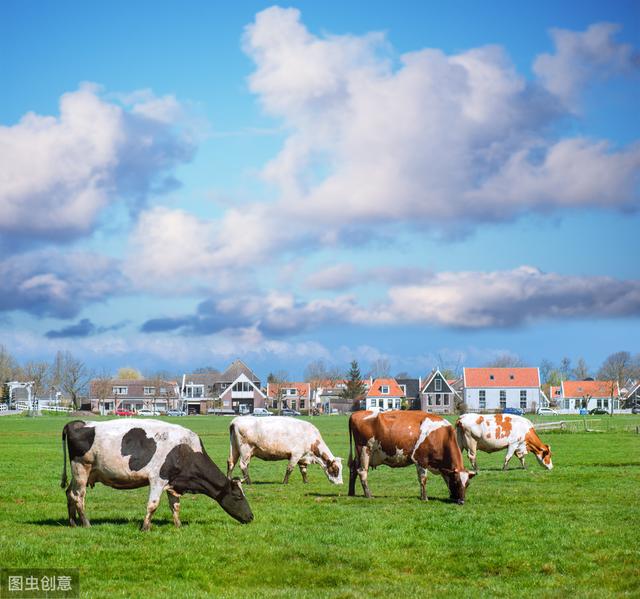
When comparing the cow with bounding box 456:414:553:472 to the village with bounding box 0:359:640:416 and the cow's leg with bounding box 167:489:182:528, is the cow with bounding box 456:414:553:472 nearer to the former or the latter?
the cow's leg with bounding box 167:489:182:528

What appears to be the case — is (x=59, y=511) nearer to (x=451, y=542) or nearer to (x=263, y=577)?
(x=263, y=577)

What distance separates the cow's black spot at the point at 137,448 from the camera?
18.0 m

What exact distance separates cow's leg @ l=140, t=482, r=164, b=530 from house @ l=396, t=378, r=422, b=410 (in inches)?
6734

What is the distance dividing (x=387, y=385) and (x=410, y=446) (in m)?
168

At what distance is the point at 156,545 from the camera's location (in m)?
16.2

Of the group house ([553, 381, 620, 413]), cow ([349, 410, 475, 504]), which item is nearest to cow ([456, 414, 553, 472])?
cow ([349, 410, 475, 504])

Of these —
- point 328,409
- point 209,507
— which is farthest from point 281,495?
point 328,409

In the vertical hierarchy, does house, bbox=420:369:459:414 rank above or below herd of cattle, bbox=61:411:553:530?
above

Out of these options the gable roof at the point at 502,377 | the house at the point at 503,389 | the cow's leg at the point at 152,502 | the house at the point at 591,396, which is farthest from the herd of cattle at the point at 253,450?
the house at the point at 591,396

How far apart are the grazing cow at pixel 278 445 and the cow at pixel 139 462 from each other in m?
9.94

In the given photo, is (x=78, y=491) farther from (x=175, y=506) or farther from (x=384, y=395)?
(x=384, y=395)

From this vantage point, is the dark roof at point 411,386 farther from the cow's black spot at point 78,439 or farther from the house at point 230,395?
the cow's black spot at point 78,439

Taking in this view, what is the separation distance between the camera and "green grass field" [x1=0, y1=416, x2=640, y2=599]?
14.2 m

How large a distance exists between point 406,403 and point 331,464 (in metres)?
156
